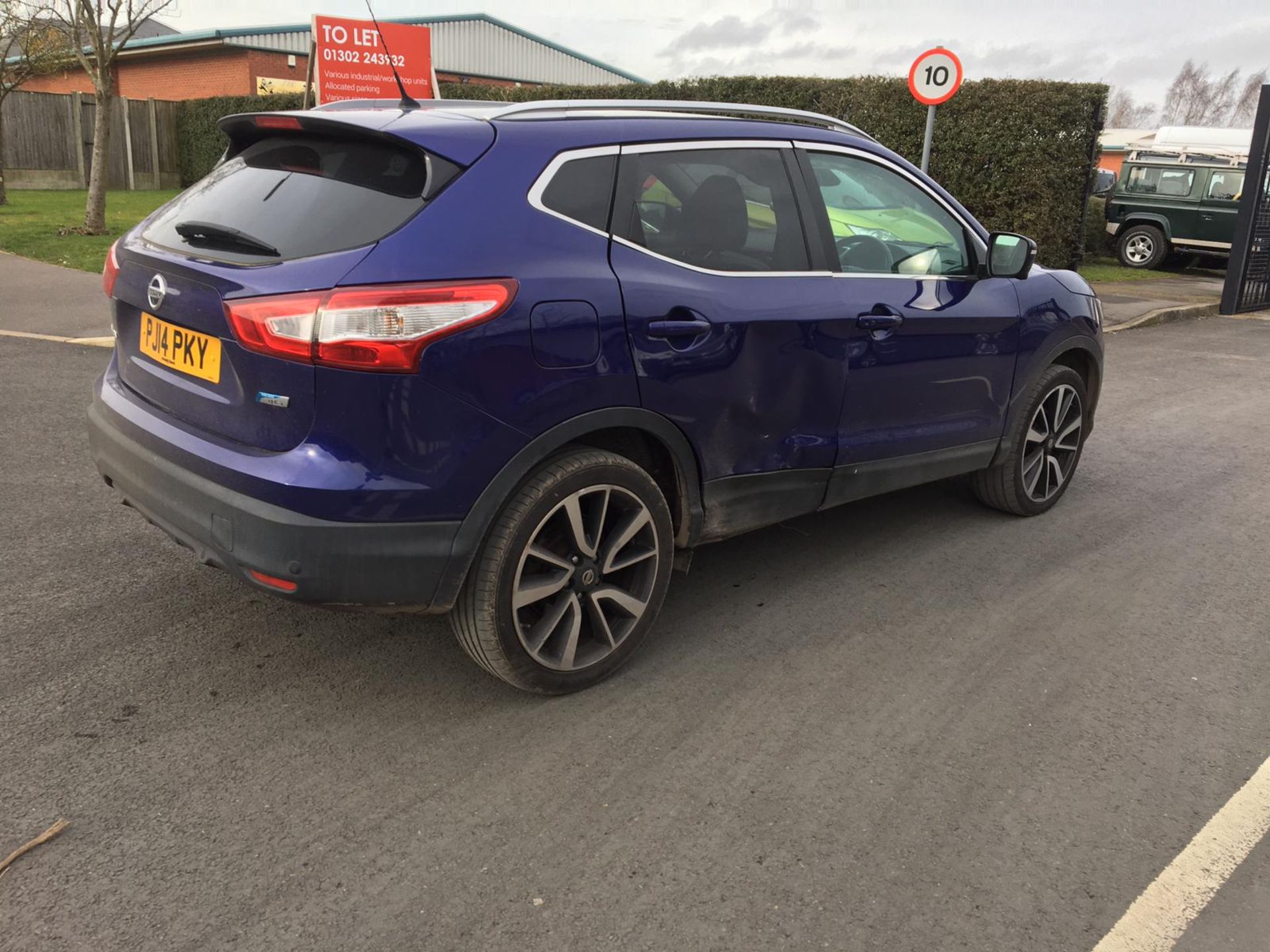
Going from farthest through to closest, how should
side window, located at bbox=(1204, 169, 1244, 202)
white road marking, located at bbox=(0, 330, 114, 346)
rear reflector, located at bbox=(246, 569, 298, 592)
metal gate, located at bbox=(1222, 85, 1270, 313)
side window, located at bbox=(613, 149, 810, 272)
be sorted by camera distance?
side window, located at bbox=(1204, 169, 1244, 202), metal gate, located at bbox=(1222, 85, 1270, 313), white road marking, located at bbox=(0, 330, 114, 346), side window, located at bbox=(613, 149, 810, 272), rear reflector, located at bbox=(246, 569, 298, 592)

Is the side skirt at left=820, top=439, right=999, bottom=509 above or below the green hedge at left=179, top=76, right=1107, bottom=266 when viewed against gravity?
below

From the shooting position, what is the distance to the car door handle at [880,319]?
149 inches

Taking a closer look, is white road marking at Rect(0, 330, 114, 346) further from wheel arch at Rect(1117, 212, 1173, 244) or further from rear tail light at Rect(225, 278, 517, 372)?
wheel arch at Rect(1117, 212, 1173, 244)

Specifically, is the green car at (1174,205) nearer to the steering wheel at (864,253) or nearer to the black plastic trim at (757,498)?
the steering wheel at (864,253)

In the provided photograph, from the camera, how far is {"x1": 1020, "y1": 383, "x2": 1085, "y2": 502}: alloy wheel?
16.4ft

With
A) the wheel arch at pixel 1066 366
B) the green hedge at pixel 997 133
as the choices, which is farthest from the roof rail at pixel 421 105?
the green hedge at pixel 997 133

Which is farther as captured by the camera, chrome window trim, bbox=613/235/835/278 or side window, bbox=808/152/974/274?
side window, bbox=808/152/974/274

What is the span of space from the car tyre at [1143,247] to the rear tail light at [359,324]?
2003 centimetres

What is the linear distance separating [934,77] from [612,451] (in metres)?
8.43

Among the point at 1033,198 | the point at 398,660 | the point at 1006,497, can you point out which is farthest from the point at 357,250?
the point at 1033,198

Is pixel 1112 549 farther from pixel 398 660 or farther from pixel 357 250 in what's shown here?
pixel 357 250

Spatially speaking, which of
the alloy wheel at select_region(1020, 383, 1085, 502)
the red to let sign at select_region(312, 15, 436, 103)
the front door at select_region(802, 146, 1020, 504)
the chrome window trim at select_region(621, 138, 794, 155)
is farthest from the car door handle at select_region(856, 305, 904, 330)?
the red to let sign at select_region(312, 15, 436, 103)

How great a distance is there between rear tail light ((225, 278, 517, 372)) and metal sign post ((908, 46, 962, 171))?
8476 millimetres

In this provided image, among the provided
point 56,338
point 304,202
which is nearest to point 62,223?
point 56,338
